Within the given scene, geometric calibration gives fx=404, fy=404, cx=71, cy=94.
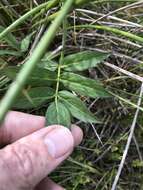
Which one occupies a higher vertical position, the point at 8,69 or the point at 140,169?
the point at 8,69

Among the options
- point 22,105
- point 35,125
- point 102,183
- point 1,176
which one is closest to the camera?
point 1,176

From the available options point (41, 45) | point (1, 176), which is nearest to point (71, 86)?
point (1, 176)

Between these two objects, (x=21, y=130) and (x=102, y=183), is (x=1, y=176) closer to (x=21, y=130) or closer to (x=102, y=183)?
(x=21, y=130)

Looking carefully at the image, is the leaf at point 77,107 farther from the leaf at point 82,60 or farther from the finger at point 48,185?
the finger at point 48,185

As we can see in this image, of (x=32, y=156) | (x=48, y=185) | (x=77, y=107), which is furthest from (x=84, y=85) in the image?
(x=48, y=185)

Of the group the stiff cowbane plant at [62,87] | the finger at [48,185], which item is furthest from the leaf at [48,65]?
the finger at [48,185]

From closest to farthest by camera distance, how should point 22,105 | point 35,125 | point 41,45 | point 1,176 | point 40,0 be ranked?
point 41,45
point 1,176
point 22,105
point 35,125
point 40,0

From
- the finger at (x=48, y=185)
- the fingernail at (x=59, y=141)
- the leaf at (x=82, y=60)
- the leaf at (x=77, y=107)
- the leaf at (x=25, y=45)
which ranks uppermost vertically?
the leaf at (x=25, y=45)

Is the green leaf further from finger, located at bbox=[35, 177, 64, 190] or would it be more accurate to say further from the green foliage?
finger, located at bbox=[35, 177, 64, 190]
